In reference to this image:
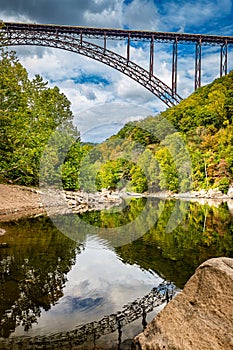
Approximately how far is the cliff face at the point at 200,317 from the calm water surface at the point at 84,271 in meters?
0.87

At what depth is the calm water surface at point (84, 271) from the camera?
212 inches

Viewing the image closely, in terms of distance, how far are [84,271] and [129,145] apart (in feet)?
125

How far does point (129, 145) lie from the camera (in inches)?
1801

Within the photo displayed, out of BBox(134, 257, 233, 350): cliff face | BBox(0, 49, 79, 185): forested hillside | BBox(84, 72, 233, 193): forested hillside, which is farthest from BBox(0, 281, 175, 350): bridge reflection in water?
BBox(84, 72, 233, 193): forested hillside

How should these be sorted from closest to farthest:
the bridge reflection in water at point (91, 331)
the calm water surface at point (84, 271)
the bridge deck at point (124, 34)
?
the bridge reflection in water at point (91, 331) → the calm water surface at point (84, 271) → the bridge deck at point (124, 34)

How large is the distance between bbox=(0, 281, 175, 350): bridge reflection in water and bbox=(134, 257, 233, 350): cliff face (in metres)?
0.91

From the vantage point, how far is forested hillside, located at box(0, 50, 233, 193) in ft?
61.6

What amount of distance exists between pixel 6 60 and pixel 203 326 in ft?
53.6

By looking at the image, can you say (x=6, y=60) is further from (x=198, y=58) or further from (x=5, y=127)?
(x=198, y=58)

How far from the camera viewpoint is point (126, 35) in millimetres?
36844

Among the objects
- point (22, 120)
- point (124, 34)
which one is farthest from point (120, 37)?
point (22, 120)

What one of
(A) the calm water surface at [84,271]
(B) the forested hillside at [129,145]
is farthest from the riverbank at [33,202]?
(A) the calm water surface at [84,271]

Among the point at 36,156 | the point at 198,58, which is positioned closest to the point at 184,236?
the point at 36,156

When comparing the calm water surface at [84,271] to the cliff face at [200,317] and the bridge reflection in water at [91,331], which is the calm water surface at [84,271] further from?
the cliff face at [200,317]
